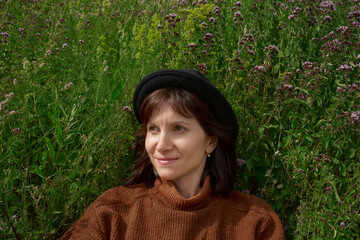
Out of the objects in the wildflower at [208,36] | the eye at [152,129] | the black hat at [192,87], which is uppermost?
the wildflower at [208,36]

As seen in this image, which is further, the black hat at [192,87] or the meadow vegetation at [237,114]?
the meadow vegetation at [237,114]

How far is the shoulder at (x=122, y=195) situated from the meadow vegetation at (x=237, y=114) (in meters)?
0.15

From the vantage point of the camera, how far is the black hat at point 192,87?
8.66 ft

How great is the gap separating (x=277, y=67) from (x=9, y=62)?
2.04m

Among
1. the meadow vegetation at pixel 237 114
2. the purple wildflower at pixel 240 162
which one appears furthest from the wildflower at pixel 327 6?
the purple wildflower at pixel 240 162

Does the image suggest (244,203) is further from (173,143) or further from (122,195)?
(122,195)

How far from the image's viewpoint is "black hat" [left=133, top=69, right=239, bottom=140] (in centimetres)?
264

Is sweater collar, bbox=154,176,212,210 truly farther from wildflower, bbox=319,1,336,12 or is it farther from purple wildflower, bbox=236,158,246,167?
wildflower, bbox=319,1,336,12

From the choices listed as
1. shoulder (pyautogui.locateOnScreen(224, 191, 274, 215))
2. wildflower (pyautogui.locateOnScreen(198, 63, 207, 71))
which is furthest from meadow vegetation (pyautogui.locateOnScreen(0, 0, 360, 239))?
shoulder (pyautogui.locateOnScreen(224, 191, 274, 215))

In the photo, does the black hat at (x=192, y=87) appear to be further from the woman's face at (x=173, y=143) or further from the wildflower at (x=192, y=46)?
the wildflower at (x=192, y=46)

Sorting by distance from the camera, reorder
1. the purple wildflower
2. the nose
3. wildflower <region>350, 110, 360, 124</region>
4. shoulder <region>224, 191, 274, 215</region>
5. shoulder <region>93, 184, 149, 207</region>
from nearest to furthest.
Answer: the nose → shoulder <region>93, 184, 149, 207</region> → shoulder <region>224, 191, 274, 215</region> → wildflower <region>350, 110, 360, 124</region> → the purple wildflower

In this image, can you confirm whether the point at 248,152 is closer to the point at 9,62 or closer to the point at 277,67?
the point at 277,67

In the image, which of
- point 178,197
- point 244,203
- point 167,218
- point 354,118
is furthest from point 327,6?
point 167,218

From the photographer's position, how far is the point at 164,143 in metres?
2.60
